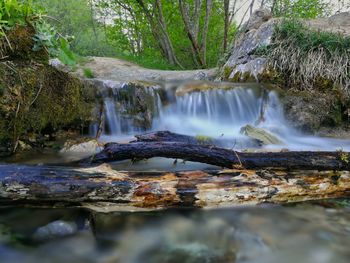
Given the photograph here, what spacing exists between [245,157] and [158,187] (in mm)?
Answer: 737

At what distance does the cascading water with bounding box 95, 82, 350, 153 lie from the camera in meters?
4.73

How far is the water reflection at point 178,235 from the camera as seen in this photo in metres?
1.69

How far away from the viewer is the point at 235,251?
1.75m

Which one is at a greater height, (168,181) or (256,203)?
(168,181)

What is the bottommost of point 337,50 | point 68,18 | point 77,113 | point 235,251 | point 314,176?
point 235,251

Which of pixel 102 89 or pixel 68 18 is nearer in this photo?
pixel 102 89

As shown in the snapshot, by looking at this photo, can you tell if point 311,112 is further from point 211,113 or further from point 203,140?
point 203,140

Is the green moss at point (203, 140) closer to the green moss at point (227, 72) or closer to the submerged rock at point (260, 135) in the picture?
the submerged rock at point (260, 135)

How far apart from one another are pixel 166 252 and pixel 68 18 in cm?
2460

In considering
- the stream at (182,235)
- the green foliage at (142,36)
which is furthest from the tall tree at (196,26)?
the stream at (182,235)

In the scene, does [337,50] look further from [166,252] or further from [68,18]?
[68,18]

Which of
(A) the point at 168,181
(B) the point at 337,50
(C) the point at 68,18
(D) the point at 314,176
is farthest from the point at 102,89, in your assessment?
(C) the point at 68,18

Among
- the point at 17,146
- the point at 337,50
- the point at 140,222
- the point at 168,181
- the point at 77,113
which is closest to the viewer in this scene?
the point at 140,222

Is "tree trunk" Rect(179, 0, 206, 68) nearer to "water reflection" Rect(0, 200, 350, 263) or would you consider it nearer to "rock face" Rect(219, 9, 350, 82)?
"rock face" Rect(219, 9, 350, 82)
